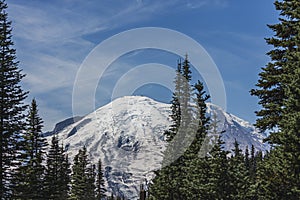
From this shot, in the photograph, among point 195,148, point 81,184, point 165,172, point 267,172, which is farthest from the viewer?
point 81,184

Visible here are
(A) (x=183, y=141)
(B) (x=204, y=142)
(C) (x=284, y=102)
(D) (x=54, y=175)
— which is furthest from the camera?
(D) (x=54, y=175)

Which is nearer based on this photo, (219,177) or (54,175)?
(219,177)

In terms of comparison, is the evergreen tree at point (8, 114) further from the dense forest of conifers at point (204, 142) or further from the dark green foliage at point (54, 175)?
the dark green foliage at point (54, 175)

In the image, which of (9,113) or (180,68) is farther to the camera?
(180,68)

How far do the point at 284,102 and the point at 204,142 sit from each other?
71.2ft

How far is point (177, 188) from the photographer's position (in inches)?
1895

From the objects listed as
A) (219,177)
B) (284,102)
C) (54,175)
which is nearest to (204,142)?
(219,177)

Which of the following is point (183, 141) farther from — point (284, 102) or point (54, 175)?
point (284, 102)

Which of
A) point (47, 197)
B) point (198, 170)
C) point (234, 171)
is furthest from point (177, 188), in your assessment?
point (47, 197)

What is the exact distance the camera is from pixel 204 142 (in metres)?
43.2

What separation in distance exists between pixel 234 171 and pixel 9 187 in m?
17.7

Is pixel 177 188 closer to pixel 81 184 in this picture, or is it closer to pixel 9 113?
pixel 9 113

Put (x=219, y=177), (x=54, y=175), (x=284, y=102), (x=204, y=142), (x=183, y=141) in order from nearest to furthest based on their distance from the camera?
(x=284, y=102)
(x=219, y=177)
(x=204, y=142)
(x=183, y=141)
(x=54, y=175)

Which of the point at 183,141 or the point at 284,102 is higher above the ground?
the point at 183,141
